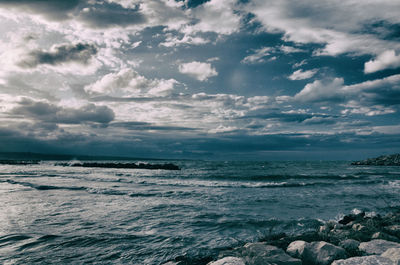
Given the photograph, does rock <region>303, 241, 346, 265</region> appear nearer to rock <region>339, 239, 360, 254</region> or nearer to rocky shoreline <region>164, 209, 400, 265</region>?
rocky shoreline <region>164, 209, 400, 265</region>

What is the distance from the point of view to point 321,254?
4.78 meters

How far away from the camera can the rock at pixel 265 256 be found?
450 centimetres

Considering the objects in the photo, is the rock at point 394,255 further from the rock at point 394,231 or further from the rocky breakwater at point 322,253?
the rock at point 394,231

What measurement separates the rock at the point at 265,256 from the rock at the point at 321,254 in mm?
458

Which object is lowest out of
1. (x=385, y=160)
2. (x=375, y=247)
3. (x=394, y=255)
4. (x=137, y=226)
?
(x=385, y=160)

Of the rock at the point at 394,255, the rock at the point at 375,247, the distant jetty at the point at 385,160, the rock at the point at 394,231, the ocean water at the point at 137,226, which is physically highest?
the rock at the point at 394,255

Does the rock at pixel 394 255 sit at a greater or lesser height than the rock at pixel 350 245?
greater

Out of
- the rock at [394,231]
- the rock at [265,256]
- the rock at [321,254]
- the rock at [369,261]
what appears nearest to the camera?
the rock at [369,261]

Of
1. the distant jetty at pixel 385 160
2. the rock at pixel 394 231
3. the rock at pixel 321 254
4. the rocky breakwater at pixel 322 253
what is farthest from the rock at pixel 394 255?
the distant jetty at pixel 385 160

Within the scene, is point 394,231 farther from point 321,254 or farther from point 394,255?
point 321,254

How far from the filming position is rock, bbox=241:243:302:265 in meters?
4.50

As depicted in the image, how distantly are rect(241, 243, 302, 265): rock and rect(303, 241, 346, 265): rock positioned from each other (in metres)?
0.46

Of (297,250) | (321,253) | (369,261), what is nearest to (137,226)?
(297,250)

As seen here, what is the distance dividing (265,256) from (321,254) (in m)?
1.12
